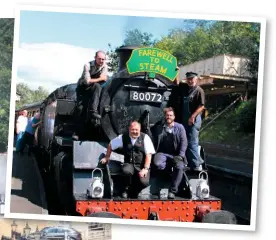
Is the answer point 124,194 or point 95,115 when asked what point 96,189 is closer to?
point 124,194

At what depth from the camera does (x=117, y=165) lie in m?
4.58

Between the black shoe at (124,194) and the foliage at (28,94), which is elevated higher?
the foliage at (28,94)

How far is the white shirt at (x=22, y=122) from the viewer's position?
4.86m

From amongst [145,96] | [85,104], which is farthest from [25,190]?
[145,96]

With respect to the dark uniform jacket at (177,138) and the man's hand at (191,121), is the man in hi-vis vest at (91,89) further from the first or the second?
the man's hand at (191,121)

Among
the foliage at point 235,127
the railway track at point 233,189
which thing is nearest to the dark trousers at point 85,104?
the foliage at point 235,127

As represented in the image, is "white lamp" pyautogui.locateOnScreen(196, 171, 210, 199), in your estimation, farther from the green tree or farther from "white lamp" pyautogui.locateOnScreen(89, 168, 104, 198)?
the green tree

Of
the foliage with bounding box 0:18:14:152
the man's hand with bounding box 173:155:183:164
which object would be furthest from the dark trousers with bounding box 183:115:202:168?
the foliage with bounding box 0:18:14:152

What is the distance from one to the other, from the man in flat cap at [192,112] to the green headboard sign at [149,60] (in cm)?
21

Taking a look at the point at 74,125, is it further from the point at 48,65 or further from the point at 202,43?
the point at 202,43

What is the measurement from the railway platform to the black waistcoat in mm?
874

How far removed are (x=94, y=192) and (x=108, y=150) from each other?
15.0 inches

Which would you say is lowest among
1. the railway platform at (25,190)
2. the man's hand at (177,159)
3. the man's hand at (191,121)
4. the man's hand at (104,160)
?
the railway platform at (25,190)

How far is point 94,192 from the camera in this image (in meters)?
4.34
